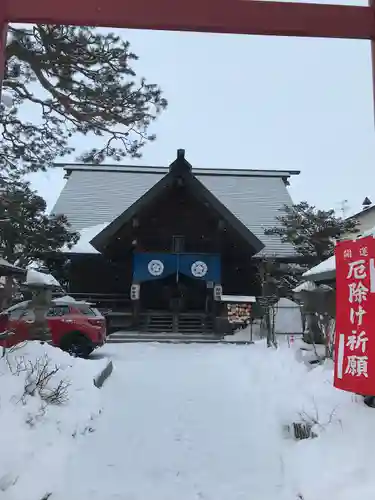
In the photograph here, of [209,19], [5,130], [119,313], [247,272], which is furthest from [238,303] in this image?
[209,19]

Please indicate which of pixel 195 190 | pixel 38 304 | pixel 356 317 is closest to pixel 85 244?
pixel 195 190

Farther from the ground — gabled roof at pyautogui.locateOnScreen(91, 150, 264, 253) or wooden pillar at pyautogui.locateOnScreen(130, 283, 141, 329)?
gabled roof at pyautogui.locateOnScreen(91, 150, 264, 253)

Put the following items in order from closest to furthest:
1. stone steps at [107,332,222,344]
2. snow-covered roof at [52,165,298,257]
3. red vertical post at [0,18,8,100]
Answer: red vertical post at [0,18,8,100]
stone steps at [107,332,222,344]
snow-covered roof at [52,165,298,257]

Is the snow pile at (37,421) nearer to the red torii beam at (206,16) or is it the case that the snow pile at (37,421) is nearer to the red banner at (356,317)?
the red banner at (356,317)

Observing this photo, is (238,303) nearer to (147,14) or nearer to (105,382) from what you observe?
(105,382)

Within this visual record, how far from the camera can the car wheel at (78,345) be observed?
12.4 metres

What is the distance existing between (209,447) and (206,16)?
4276 mm

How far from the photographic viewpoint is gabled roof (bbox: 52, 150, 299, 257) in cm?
2581

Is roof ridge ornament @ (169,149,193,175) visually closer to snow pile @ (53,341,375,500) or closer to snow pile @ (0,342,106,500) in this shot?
snow pile @ (53,341,375,500)

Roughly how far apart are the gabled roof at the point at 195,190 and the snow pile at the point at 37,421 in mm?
12472

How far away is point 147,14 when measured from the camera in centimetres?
435

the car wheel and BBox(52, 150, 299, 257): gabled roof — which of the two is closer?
the car wheel

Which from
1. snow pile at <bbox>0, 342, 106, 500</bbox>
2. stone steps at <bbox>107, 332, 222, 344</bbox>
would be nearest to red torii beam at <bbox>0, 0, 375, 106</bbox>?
snow pile at <bbox>0, 342, 106, 500</bbox>

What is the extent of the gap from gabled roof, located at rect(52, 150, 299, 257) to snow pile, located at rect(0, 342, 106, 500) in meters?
16.6
